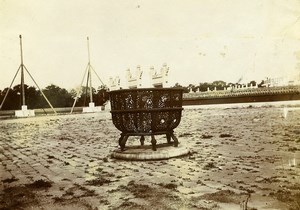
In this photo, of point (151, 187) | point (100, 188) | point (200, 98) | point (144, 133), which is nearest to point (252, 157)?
point (144, 133)

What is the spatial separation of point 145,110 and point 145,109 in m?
0.01

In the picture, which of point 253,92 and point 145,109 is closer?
Answer: point 145,109

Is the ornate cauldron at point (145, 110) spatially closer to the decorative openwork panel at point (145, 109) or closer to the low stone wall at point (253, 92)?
the decorative openwork panel at point (145, 109)

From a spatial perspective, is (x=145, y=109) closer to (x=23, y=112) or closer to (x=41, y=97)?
(x=23, y=112)

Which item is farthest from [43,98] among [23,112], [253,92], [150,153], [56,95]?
[150,153]

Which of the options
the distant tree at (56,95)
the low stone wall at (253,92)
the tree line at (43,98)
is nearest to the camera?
the low stone wall at (253,92)

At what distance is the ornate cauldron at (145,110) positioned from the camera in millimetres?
4465

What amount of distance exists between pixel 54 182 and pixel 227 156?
2.40 m

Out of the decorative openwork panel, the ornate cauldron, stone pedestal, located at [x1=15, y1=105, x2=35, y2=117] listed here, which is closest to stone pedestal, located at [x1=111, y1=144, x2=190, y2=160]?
the ornate cauldron

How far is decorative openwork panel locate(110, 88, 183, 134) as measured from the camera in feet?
14.6

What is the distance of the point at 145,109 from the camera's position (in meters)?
4.41

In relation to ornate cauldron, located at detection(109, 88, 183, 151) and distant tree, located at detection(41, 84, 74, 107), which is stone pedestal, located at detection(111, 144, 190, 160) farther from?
distant tree, located at detection(41, 84, 74, 107)

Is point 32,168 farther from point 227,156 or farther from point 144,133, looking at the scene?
point 227,156

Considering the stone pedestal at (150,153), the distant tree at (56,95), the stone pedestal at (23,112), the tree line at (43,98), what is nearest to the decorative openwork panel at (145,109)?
the stone pedestal at (150,153)
